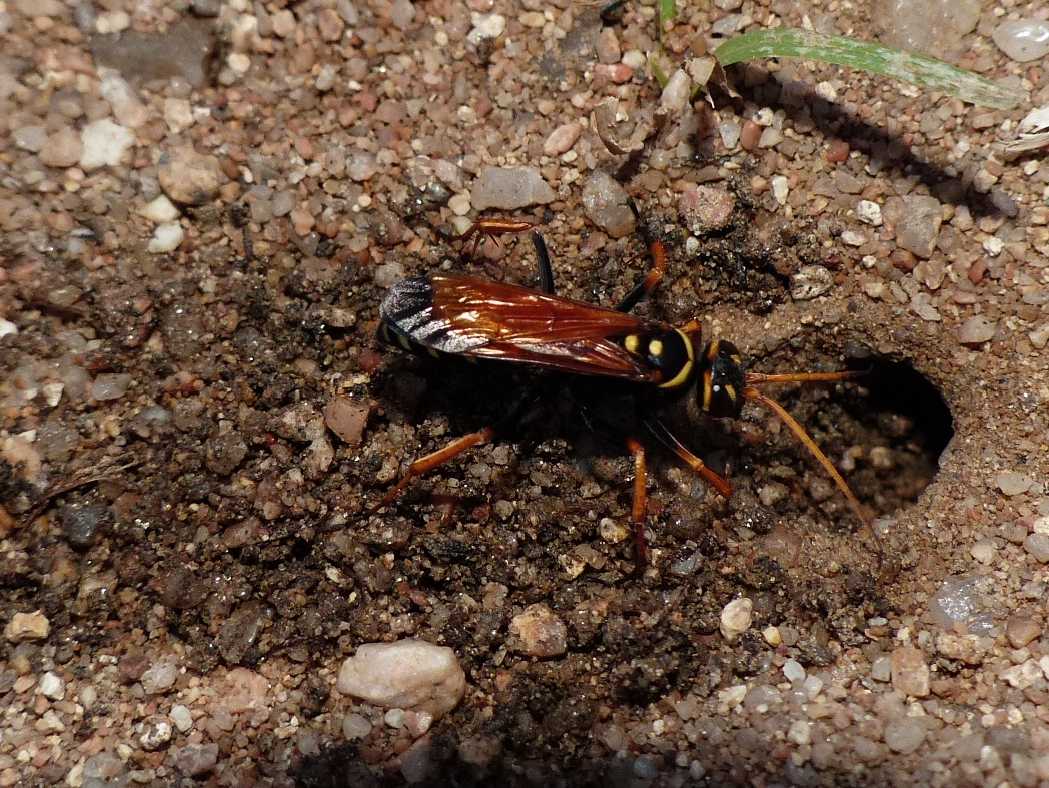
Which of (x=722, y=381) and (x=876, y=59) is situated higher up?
(x=876, y=59)

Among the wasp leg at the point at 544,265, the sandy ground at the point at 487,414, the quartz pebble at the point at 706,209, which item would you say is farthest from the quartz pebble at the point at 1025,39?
the wasp leg at the point at 544,265

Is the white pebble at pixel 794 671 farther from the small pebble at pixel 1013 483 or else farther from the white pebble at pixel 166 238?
the white pebble at pixel 166 238

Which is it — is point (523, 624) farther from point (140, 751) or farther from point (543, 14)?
point (543, 14)

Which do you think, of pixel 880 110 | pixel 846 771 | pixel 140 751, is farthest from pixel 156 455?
pixel 880 110

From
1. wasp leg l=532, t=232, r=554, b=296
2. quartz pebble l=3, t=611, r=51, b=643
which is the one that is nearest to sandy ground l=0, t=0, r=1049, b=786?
quartz pebble l=3, t=611, r=51, b=643

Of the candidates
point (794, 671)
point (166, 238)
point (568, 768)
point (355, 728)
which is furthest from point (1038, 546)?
point (166, 238)

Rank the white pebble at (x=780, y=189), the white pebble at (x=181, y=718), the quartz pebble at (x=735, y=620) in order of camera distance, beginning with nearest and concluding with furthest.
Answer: the white pebble at (x=181, y=718) < the quartz pebble at (x=735, y=620) < the white pebble at (x=780, y=189)

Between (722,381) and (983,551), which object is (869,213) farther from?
(983,551)
